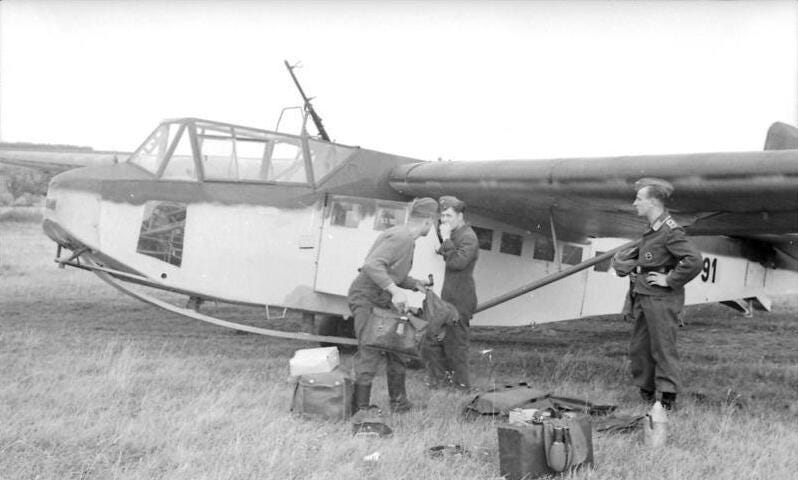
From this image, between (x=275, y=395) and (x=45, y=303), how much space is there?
7937 mm

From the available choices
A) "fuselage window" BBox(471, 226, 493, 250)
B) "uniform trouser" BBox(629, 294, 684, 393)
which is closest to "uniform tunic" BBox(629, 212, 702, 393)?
"uniform trouser" BBox(629, 294, 684, 393)

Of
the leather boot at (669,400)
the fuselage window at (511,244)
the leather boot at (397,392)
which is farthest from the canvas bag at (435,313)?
the fuselage window at (511,244)

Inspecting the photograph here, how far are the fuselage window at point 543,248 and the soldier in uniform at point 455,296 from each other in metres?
2.38

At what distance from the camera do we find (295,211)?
8.43 m

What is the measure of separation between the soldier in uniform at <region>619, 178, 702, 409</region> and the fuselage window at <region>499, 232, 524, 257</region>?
313cm

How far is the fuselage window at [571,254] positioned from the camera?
10.1 meters

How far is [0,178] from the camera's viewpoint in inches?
1249

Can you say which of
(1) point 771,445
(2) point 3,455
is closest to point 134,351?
(2) point 3,455

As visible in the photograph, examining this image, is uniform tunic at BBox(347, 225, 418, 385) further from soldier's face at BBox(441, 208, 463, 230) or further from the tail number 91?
the tail number 91

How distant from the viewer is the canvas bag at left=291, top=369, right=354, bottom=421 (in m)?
5.73

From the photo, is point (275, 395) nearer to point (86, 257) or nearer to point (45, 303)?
point (86, 257)

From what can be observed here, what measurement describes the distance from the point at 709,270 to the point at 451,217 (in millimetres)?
6622

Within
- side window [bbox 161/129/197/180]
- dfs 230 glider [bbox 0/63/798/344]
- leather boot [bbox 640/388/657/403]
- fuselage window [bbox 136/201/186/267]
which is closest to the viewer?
leather boot [bbox 640/388/657/403]

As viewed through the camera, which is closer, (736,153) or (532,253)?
(736,153)
